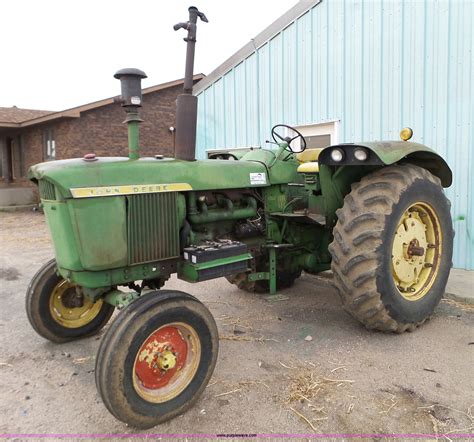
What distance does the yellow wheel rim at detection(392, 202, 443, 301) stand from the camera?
138 inches

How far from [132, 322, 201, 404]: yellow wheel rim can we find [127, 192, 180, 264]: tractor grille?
1.79 feet

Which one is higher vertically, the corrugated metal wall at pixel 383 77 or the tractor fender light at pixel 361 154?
the corrugated metal wall at pixel 383 77

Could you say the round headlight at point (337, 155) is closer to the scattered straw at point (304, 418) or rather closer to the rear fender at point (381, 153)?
the rear fender at point (381, 153)

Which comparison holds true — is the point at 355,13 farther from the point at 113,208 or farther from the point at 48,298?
the point at 48,298

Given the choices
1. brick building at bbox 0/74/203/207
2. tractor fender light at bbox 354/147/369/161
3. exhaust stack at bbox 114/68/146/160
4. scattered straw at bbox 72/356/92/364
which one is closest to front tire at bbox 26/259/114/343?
scattered straw at bbox 72/356/92/364

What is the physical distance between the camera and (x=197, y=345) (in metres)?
2.60

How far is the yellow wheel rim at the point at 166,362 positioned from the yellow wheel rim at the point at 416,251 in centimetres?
179

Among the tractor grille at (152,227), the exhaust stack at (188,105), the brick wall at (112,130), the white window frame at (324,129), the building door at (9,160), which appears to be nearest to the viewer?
the tractor grille at (152,227)

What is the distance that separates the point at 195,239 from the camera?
3168mm

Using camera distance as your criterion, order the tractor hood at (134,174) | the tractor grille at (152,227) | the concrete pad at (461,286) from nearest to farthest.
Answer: the tractor hood at (134,174)
the tractor grille at (152,227)
the concrete pad at (461,286)

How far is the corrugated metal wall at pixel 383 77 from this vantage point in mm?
5133

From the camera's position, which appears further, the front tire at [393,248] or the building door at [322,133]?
the building door at [322,133]

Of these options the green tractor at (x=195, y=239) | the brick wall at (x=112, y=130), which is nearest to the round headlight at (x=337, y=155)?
the green tractor at (x=195, y=239)

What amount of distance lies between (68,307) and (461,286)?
158 inches
